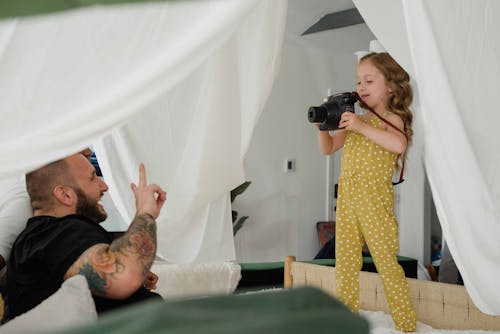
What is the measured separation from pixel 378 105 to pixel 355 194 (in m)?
0.30

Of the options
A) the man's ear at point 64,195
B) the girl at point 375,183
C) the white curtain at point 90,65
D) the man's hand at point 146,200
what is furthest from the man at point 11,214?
the girl at point 375,183

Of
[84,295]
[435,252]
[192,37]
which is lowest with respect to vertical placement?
[435,252]

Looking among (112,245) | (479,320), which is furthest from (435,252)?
(112,245)

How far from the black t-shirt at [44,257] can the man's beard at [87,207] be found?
0.14 m

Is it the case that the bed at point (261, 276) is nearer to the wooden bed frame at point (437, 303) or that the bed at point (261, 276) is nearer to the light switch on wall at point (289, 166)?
the wooden bed frame at point (437, 303)

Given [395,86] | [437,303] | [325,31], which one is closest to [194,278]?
[437,303]

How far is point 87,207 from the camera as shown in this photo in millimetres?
1656

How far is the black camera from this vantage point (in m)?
2.30

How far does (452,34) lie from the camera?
1.68 metres

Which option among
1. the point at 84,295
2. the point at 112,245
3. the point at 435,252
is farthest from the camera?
the point at 435,252

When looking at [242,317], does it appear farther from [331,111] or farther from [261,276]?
[261,276]

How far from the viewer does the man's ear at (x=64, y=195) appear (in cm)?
161

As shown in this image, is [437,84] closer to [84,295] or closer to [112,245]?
[112,245]

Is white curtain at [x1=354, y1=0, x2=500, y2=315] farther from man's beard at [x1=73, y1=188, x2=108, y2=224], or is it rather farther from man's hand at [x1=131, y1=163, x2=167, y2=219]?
man's beard at [x1=73, y1=188, x2=108, y2=224]
